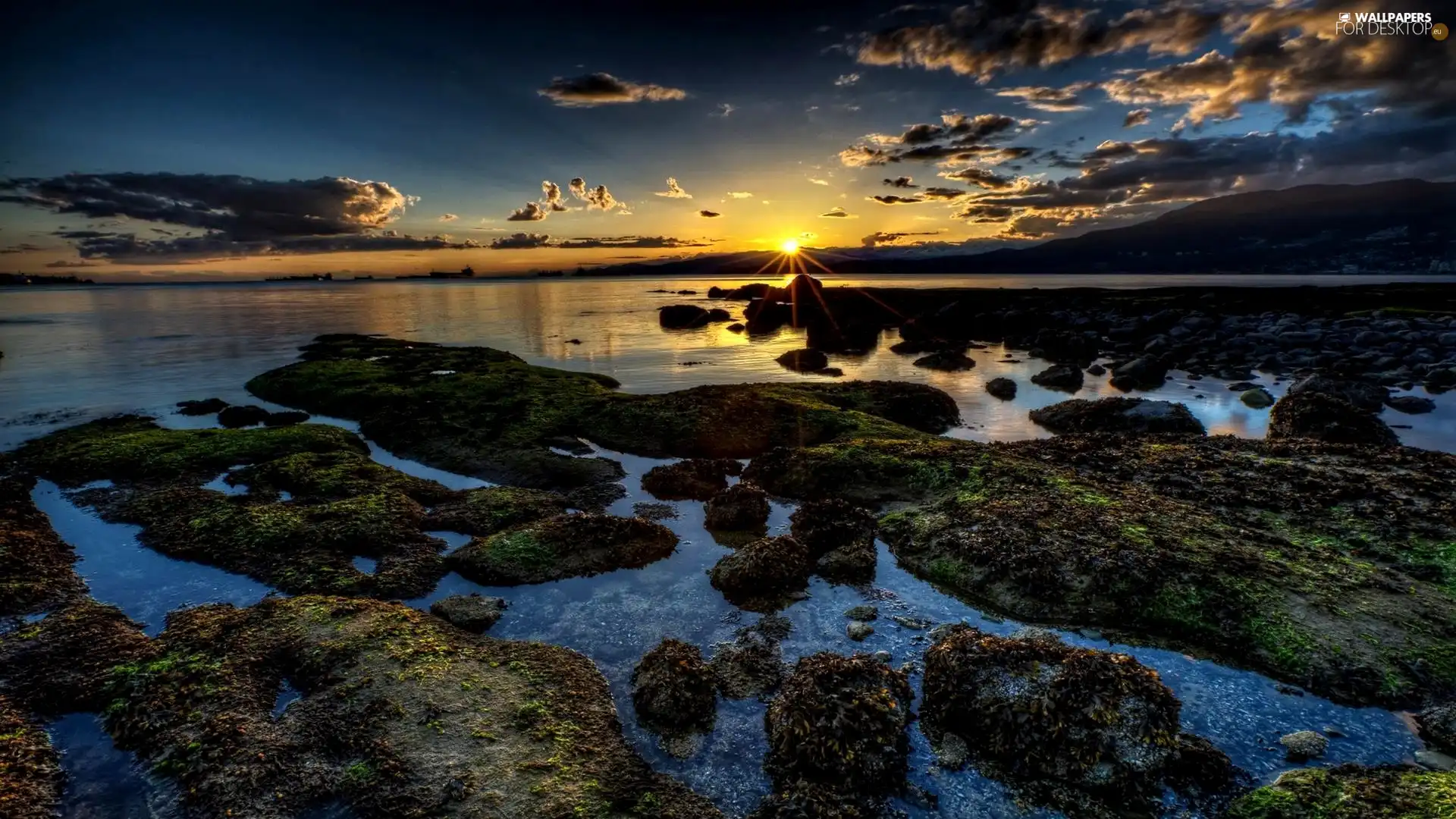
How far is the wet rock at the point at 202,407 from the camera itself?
3076 centimetres

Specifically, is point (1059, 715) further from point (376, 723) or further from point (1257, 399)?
point (1257, 399)

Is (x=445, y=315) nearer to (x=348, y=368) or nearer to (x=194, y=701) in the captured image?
(x=348, y=368)

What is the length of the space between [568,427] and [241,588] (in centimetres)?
1355

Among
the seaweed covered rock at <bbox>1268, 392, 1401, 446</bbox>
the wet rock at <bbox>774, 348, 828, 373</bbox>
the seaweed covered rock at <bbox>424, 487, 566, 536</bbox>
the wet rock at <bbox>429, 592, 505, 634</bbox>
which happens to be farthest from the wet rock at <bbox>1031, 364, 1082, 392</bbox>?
the wet rock at <bbox>429, 592, 505, 634</bbox>

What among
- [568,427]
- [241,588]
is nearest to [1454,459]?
[568,427]

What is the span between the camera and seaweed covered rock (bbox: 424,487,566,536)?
1575cm

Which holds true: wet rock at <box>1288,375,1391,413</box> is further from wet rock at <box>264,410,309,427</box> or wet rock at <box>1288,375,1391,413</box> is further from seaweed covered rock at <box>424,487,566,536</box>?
wet rock at <box>264,410,309,427</box>

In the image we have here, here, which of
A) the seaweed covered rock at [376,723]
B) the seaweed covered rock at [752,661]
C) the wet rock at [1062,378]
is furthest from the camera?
the wet rock at [1062,378]

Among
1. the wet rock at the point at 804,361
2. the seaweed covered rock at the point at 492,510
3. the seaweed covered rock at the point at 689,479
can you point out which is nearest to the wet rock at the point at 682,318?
the wet rock at the point at 804,361

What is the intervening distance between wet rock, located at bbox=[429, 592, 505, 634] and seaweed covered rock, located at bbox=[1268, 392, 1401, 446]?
2661cm

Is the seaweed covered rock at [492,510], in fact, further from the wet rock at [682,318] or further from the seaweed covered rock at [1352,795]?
the wet rock at [682,318]

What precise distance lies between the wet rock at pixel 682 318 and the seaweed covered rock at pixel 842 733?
76518 mm

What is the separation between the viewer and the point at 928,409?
28547 mm

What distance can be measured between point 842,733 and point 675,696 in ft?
8.36
